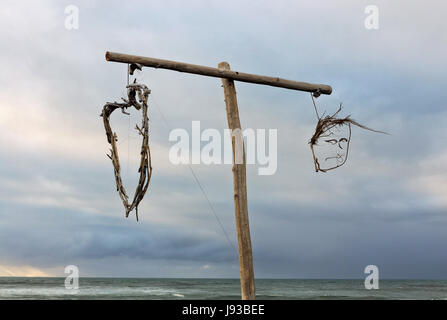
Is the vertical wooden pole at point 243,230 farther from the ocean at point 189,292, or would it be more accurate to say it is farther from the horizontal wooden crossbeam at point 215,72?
the ocean at point 189,292

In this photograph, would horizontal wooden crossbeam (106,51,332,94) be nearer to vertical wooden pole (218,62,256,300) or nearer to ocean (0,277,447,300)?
vertical wooden pole (218,62,256,300)

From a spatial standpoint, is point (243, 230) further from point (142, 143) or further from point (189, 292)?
point (189, 292)

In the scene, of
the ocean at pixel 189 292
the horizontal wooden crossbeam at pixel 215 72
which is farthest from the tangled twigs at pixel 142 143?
the ocean at pixel 189 292

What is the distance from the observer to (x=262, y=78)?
520 cm

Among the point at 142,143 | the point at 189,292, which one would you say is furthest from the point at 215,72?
the point at 189,292

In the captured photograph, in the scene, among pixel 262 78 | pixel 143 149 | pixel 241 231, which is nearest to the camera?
pixel 143 149

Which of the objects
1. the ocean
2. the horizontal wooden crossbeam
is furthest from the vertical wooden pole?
the ocean

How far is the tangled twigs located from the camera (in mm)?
4438

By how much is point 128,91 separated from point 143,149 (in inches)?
25.4

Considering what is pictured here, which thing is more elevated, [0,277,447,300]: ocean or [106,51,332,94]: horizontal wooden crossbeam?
[106,51,332,94]: horizontal wooden crossbeam
